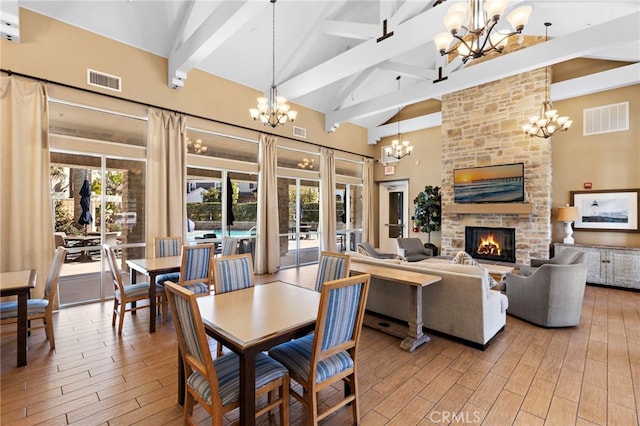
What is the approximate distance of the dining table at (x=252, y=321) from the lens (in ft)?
5.21

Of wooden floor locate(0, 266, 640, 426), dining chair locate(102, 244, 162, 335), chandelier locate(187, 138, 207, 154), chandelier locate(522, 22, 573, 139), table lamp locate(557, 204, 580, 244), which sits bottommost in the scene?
wooden floor locate(0, 266, 640, 426)

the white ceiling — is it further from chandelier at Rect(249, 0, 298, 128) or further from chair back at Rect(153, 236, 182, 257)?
chair back at Rect(153, 236, 182, 257)

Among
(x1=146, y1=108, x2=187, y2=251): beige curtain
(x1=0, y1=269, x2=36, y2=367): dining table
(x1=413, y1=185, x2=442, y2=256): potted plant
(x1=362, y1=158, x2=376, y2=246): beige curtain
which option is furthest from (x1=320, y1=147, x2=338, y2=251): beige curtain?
(x1=0, y1=269, x2=36, y2=367): dining table

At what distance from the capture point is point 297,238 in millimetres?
7723

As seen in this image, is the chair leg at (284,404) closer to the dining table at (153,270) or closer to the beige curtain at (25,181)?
the dining table at (153,270)

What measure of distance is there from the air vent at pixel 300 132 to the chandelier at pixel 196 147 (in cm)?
238

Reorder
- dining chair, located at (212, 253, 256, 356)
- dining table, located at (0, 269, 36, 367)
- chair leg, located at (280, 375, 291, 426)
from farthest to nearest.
Answer: dining table, located at (0, 269, 36, 367) → dining chair, located at (212, 253, 256, 356) → chair leg, located at (280, 375, 291, 426)

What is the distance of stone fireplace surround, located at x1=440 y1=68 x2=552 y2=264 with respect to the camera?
6039 mm

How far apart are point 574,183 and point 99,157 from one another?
356 inches

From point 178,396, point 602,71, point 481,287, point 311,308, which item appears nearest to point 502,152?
point 602,71

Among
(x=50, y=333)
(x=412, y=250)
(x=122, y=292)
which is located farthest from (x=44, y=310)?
(x=412, y=250)

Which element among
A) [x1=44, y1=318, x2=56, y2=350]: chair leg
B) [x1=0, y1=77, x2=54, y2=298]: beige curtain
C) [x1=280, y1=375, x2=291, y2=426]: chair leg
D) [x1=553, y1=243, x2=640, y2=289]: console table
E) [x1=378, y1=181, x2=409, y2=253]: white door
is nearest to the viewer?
[x1=280, y1=375, x2=291, y2=426]: chair leg

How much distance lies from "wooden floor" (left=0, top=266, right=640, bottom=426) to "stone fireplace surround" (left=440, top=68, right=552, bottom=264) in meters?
2.83

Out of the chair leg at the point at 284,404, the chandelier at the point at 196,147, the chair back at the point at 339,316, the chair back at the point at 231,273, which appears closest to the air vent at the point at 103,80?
the chandelier at the point at 196,147
